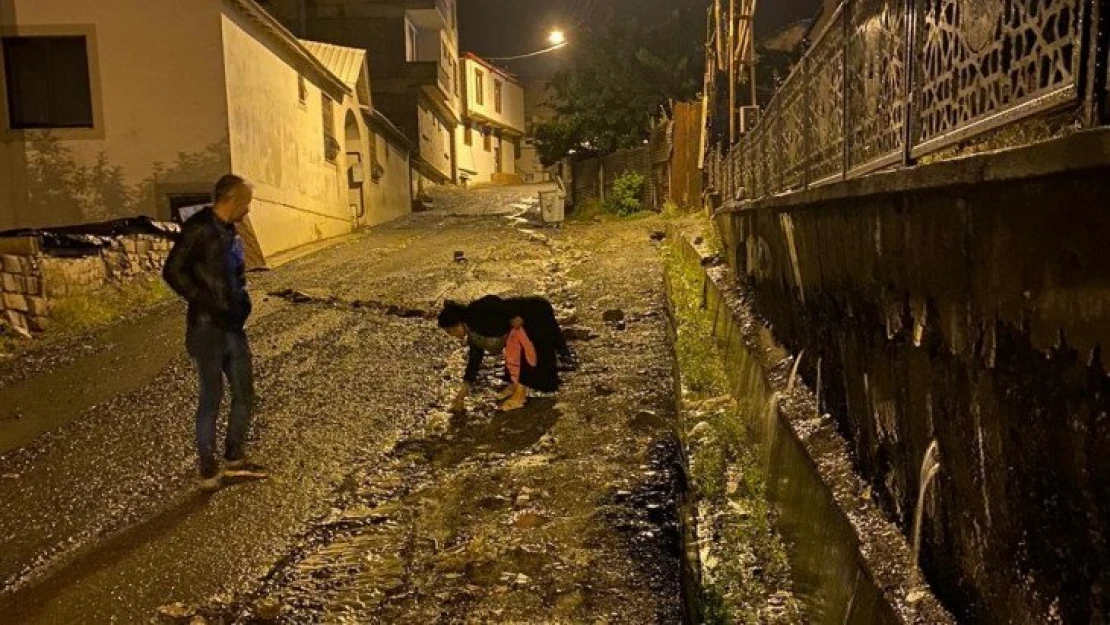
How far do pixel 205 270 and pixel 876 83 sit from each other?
3.64 metres

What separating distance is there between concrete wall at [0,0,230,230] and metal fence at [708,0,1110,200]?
33.9 ft

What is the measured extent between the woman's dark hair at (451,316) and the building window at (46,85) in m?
9.98

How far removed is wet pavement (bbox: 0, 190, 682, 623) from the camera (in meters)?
3.76

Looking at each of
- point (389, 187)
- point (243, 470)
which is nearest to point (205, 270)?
point (243, 470)

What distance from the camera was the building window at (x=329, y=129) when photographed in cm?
1883

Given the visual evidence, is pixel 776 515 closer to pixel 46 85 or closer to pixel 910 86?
pixel 910 86

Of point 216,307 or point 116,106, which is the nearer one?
point 216,307

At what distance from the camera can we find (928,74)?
2.77 m

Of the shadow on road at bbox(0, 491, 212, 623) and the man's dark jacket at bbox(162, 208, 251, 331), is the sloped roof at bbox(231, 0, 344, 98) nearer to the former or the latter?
the man's dark jacket at bbox(162, 208, 251, 331)

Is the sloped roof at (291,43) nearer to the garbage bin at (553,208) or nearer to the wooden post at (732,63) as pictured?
the garbage bin at (553,208)

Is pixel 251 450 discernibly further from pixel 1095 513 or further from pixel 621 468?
pixel 1095 513

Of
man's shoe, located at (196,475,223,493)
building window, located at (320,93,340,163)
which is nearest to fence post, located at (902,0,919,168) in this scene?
man's shoe, located at (196,475,223,493)

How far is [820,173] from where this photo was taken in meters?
4.92

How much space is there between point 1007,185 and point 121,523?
14.9 ft
